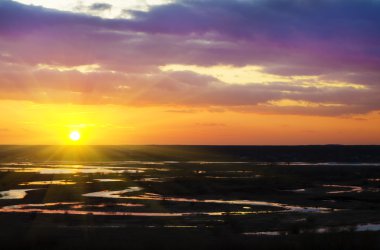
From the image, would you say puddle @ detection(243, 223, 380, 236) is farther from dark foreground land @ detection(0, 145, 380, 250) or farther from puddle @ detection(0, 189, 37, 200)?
puddle @ detection(0, 189, 37, 200)

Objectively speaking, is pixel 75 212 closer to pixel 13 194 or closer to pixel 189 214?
pixel 189 214

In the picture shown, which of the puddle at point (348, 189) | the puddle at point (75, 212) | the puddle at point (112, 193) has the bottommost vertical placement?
Result: the puddle at point (348, 189)

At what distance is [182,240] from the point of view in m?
24.5

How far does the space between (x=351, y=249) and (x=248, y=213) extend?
43.1 ft

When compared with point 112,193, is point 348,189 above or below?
below

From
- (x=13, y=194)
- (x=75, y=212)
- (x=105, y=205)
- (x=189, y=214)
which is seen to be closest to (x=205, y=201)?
(x=105, y=205)

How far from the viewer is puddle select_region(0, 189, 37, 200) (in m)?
45.0

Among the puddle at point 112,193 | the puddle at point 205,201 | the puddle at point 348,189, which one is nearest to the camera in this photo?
the puddle at point 205,201

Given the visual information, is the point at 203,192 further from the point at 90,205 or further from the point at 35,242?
the point at 35,242

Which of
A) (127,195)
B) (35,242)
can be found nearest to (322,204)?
(127,195)

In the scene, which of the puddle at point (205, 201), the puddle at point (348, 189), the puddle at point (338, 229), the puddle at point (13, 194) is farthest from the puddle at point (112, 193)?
the puddle at point (338, 229)

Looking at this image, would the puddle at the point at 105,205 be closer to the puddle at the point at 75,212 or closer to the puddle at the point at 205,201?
the puddle at the point at 75,212

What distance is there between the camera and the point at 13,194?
47969mm

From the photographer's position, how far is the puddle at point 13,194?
148 ft
